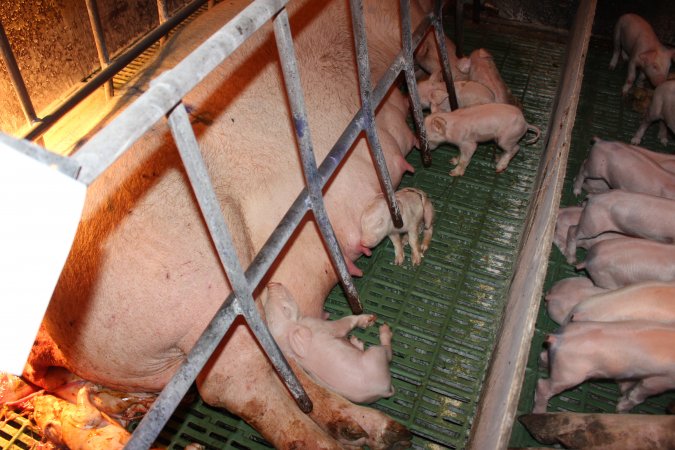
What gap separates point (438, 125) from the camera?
3.61 m

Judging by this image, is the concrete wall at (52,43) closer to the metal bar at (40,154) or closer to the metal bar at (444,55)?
the metal bar at (444,55)

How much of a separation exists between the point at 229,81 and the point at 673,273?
7.85 ft

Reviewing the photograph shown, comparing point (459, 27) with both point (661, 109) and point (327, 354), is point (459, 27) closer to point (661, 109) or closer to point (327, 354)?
point (661, 109)

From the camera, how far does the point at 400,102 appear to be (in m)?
3.56

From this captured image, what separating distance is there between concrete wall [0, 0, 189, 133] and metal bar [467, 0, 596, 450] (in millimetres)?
2986

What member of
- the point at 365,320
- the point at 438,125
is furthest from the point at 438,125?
the point at 365,320

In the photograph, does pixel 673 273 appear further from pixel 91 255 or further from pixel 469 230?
pixel 91 255

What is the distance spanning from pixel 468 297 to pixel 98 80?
7.07 ft

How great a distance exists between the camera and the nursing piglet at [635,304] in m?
2.53

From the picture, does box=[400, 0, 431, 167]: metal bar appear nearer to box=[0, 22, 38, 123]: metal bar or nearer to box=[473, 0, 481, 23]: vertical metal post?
box=[0, 22, 38, 123]: metal bar

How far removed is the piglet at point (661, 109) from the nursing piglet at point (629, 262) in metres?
1.40


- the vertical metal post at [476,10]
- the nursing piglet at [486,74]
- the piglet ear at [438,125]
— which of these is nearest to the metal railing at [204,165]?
the piglet ear at [438,125]

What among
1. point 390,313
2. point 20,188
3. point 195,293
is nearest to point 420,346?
point 390,313

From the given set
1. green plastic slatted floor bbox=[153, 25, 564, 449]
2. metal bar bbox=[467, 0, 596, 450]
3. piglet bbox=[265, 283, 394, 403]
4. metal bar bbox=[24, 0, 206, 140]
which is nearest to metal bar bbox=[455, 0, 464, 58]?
green plastic slatted floor bbox=[153, 25, 564, 449]
